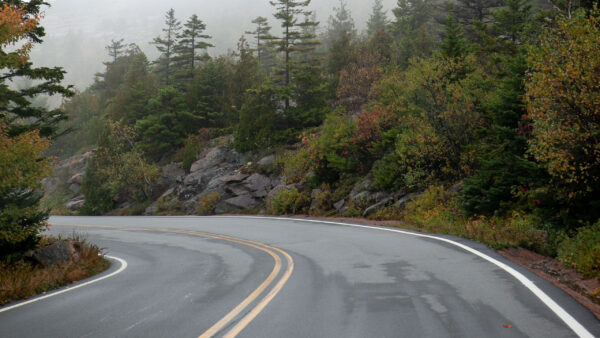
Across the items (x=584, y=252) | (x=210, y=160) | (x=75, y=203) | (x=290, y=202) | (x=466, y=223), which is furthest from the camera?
(x=75, y=203)

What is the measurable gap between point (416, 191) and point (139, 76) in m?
46.3

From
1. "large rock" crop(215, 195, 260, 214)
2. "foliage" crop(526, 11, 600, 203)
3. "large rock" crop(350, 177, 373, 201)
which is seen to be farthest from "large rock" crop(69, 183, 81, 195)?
"foliage" crop(526, 11, 600, 203)

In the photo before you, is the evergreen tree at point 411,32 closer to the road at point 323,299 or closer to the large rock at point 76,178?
the road at point 323,299

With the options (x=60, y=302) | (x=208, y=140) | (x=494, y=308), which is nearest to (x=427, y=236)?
(x=494, y=308)

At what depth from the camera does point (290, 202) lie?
25.2m

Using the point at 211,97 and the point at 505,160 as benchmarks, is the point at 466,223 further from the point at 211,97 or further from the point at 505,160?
the point at 211,97

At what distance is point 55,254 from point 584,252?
539 inches

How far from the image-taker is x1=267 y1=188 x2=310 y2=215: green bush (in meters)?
25.0

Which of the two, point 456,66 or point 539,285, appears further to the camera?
point 456,66

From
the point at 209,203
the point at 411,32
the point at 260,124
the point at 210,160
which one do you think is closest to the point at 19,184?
the point at 209,203

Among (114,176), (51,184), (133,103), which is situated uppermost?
(133,103)

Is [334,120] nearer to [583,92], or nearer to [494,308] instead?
[583,92]

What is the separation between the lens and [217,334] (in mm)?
5148

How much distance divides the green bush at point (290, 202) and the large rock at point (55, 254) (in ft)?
45.2
